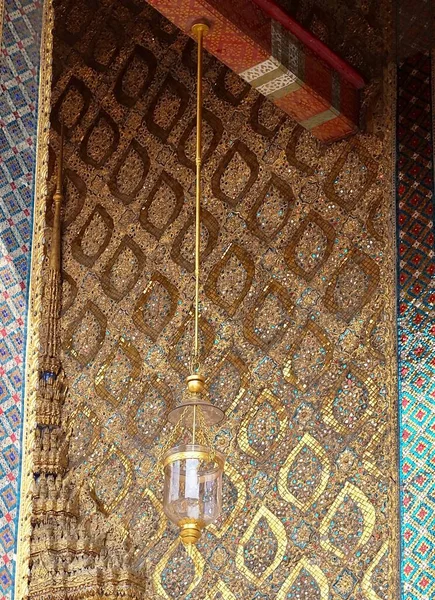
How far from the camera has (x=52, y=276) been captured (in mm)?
7793

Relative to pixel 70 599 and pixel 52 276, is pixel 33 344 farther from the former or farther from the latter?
pixel 52 276

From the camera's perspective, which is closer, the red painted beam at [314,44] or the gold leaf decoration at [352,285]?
the red painted beam at [314,44]

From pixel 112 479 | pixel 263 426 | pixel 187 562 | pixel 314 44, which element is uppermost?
pixel 314 44

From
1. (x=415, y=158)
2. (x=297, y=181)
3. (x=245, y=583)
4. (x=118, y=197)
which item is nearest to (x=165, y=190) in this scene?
(x=118, y=197)

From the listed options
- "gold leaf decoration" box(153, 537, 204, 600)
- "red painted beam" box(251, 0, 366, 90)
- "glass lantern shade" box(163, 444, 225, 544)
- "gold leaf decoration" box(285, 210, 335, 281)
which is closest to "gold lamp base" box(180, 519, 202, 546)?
"glass lantern shade" box(163, 444, 225, 544)

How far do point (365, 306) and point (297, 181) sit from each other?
819 millimetres

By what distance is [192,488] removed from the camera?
5430 mm

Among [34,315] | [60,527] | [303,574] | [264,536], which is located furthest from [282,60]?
[60,527]

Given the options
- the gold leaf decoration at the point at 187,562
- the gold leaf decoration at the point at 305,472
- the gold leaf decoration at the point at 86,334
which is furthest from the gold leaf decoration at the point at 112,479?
the gold leaf decoration at the point at 305,472

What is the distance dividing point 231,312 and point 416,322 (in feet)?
3.36

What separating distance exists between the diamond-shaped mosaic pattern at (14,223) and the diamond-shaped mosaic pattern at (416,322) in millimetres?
1755

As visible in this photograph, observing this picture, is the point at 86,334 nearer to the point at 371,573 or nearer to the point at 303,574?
the point at 303,574

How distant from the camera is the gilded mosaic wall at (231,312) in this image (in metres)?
6.43

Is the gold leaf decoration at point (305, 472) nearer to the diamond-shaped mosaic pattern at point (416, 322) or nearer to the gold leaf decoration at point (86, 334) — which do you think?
the diamond-shaped mosaic pattern at point (416, 322)
